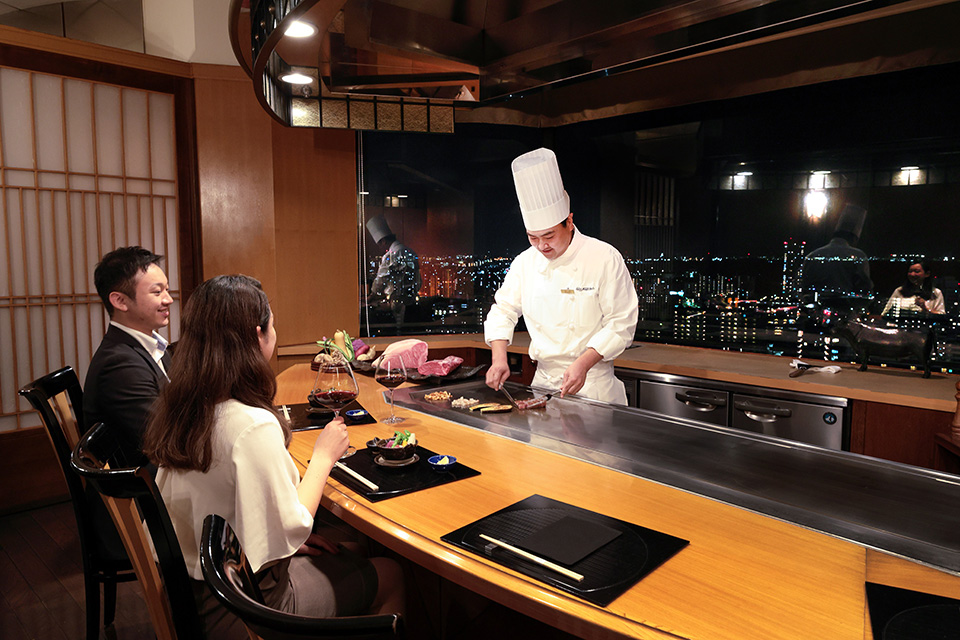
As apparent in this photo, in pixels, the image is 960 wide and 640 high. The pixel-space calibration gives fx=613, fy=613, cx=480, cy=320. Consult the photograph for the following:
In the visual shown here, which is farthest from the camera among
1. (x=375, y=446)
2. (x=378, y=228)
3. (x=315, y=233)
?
(x=378, y=228)

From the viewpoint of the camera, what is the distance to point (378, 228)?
4.59 meters

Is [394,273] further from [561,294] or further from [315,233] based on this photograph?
[561,294]

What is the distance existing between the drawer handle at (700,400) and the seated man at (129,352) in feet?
8.32

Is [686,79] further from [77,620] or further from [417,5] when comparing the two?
[77,620]

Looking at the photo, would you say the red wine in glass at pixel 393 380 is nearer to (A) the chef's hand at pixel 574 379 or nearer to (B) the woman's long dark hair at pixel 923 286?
(A) the chef's hand at pixel 574 379

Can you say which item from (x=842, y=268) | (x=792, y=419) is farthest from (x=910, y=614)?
(x=842, y=268)

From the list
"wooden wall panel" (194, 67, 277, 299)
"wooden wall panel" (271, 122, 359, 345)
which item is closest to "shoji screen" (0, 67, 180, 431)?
"wooden wall panel" (194, 67, 277, 299)

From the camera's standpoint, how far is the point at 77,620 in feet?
8.02

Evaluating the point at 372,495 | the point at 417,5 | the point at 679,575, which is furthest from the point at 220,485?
the point at 417,5

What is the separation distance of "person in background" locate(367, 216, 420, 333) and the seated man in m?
2.24

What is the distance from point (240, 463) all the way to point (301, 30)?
123cm

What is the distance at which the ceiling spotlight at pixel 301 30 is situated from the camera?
1.66 metres

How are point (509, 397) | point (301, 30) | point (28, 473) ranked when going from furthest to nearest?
point (28, 473)
point (509, 397)
point (301, 30)

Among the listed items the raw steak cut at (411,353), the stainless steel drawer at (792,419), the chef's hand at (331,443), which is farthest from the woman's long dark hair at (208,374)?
the stainless steel drawer at (792,419)
